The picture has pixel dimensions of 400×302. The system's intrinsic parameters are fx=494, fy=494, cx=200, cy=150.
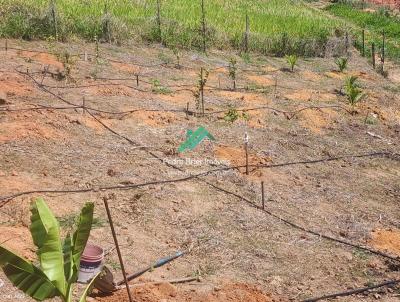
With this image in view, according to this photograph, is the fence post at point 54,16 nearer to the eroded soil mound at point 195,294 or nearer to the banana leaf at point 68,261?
the eroded soil mound at point 195,294

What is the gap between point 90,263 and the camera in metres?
3.54

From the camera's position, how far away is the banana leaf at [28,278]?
257cm

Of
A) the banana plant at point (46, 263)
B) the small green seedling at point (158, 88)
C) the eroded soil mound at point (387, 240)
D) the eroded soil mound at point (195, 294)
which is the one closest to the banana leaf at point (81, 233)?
the banana plant at point (46, 263)

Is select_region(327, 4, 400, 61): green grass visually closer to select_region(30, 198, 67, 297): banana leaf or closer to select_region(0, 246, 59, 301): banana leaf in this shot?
select_region(30, 198, 67, 297): banana leaf

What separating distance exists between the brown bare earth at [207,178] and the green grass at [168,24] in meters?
1.80

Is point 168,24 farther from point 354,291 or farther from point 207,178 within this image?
point 354,291

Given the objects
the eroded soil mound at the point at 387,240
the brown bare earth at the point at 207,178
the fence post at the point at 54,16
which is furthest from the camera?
the fence post at the point at 54,16

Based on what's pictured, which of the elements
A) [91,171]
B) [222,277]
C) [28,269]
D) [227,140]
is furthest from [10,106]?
[28,269]

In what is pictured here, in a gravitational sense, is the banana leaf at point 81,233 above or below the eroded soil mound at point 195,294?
above

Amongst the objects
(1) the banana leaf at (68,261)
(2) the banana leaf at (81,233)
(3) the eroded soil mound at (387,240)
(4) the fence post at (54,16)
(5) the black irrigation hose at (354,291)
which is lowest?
(3) the eroded soil mound at (387,240)

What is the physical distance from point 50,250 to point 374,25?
2028 cm

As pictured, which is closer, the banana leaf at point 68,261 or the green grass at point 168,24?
the banana leaf at point 68,261

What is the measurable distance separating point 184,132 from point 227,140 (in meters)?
0.63

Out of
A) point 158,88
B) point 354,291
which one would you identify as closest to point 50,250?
point 354,291
